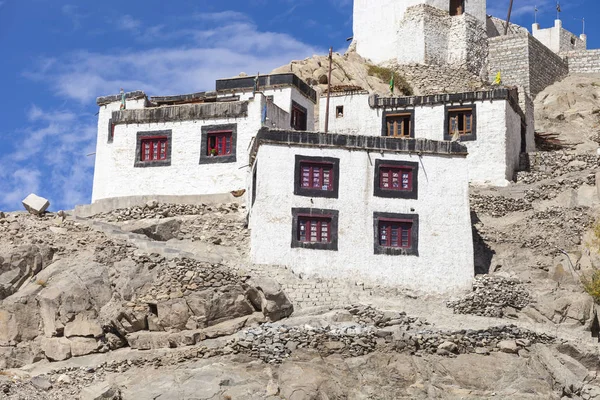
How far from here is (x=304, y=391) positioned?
3023cm

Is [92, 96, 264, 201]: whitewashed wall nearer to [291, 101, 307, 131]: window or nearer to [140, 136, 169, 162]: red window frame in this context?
[140, 136, 169, 162]: red window frame

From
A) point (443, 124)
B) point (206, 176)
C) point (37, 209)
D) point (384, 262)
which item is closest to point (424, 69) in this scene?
point (443, 124)

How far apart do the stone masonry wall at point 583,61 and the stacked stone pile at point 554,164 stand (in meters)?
24.1

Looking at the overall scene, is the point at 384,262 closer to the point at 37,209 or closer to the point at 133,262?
the point at 133,262

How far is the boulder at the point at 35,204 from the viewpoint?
4138cm

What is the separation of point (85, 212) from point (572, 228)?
75.2 ft

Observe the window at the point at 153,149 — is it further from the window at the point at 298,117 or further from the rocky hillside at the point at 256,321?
the window at the point at 298,117

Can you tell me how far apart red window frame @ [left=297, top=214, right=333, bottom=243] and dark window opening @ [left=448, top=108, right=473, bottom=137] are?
1260 cm

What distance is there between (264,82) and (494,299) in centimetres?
1868

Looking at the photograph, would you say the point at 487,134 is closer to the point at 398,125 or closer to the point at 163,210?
the point at 398,125

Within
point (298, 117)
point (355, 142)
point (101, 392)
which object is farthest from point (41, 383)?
point (298, 117)

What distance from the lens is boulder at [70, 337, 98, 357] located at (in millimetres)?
34562

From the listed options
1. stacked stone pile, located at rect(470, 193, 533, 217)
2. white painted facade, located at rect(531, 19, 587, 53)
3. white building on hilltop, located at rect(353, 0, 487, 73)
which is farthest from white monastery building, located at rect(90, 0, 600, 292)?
white painted facade, located at rect(531, 19, 587, 53)

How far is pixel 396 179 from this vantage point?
133ft
